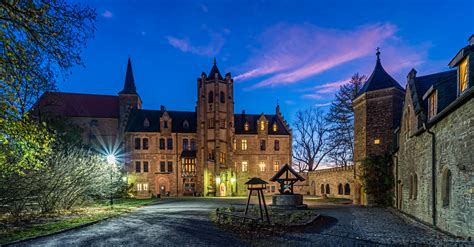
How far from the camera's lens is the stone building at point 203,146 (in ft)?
138

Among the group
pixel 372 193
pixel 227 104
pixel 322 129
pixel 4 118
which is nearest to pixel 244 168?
pixel 227 104

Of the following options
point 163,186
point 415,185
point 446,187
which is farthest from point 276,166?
point 446,187

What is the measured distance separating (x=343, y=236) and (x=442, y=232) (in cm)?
336

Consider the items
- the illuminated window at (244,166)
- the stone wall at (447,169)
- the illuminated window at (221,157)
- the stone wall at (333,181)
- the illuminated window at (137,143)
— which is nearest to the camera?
Result: the stone wall at (447,169)

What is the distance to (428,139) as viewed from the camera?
13008 millimetres

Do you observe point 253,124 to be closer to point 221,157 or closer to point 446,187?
point 221,157

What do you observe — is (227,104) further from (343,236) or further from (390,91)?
(343,236)

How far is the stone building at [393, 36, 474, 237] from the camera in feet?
29.3

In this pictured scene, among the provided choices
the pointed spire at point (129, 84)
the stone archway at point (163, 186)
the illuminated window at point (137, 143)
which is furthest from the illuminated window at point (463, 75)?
the pointed spire at point (129, 84)

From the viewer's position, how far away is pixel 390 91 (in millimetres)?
23109

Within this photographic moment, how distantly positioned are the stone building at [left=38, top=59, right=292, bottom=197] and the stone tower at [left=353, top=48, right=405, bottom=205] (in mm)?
21038

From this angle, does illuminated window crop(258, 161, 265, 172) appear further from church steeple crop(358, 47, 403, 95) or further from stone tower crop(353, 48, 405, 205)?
church steeple crop(358, 47, 403, 95)

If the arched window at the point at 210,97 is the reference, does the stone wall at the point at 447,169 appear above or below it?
below

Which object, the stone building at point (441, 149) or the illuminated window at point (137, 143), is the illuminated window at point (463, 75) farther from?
the illuminated window at point (137, 143)
